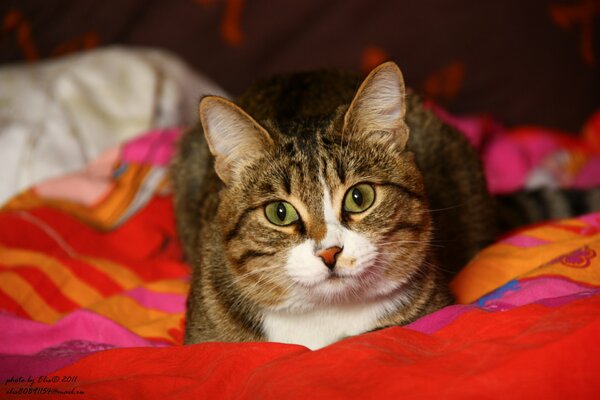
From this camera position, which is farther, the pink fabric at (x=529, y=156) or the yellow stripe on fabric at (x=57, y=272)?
the pink fabric at (x=529, y=156)

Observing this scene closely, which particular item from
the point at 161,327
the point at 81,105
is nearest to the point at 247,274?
the point at 161,327

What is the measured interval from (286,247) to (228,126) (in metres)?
0.33

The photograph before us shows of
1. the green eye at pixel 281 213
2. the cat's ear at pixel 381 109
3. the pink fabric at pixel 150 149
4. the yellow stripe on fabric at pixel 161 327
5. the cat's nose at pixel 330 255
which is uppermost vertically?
the cat's ear at pixel 381 109

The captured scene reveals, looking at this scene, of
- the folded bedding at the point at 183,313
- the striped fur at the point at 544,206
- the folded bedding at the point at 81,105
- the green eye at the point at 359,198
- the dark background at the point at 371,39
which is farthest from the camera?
the dark background at the point at 371,39

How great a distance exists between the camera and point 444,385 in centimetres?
123

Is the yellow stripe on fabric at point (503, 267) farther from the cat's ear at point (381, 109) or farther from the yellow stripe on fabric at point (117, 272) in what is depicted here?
the yellow stripe on fabric at point (117, 272)

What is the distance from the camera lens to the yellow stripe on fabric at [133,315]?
6.16 feet

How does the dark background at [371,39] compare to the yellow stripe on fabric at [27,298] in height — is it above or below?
above

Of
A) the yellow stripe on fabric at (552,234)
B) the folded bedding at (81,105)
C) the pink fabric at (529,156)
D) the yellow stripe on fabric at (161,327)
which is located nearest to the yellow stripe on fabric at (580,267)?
the yellow stripe on fabric at (552,234)

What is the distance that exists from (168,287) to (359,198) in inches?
31.5

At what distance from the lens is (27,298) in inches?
79.0

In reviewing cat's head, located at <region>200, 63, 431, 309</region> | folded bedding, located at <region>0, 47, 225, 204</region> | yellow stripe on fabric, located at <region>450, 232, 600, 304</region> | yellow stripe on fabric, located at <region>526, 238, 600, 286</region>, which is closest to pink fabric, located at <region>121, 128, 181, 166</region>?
folded bedding, located at <region>0, 47, 225, 204</region>

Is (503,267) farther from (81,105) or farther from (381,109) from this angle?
(81,105)

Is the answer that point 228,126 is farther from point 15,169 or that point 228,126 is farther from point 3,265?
point 15,169
